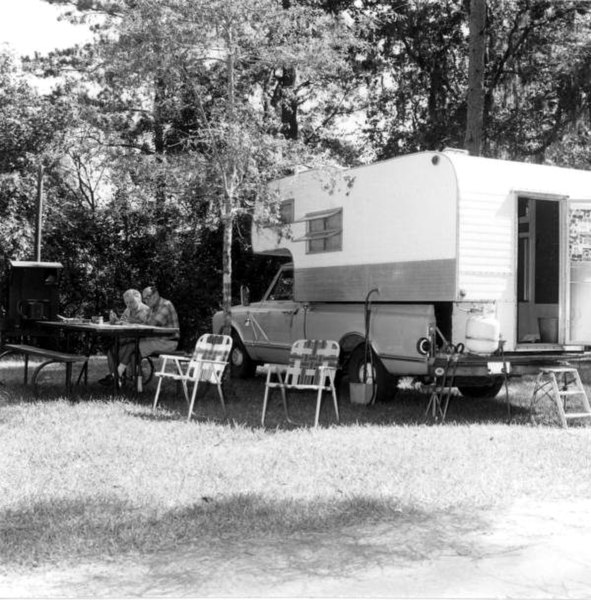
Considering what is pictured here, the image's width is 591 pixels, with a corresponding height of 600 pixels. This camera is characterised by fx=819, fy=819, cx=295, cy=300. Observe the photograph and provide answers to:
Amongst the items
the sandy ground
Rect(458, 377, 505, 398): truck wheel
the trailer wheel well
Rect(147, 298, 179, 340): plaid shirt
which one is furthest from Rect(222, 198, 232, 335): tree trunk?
the sandy ground

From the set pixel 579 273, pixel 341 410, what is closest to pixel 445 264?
pixel 579 273

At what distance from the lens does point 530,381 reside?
11.9 metres

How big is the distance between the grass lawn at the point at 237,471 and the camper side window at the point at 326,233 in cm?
207

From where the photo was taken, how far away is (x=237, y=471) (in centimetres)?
556

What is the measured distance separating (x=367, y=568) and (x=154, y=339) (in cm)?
666

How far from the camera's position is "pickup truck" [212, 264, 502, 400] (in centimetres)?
850

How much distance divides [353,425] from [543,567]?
156 inches

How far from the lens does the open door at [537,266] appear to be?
9477 mm

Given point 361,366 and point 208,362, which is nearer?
point 208,362

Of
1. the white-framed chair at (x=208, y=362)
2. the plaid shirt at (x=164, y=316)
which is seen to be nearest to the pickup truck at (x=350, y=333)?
the plaid shirt at (x=164, y=316)

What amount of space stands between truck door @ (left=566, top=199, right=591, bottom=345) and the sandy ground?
456 centimetres

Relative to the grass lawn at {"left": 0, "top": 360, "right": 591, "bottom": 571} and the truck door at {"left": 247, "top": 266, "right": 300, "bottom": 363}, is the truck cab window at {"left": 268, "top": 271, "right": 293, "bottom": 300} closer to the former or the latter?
the truck door at {"left": 247, "top": 266, "right": 300, "bottom": 363}

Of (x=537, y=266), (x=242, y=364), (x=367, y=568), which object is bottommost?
(x=367, y=568)

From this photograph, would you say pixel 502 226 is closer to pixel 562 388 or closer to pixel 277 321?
pixel 562 388
